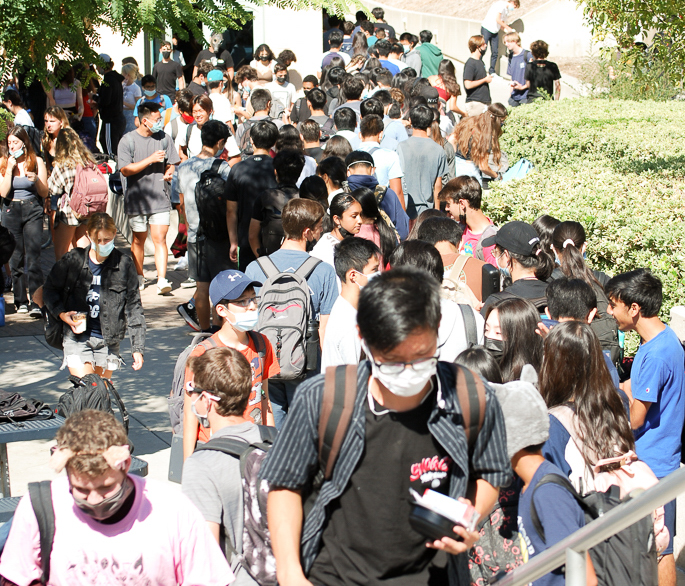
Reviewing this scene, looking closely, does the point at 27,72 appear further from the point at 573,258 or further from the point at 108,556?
the point at 573,258

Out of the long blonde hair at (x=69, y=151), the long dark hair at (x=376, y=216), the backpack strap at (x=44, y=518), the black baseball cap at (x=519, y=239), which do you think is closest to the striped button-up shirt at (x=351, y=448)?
the backpack strap at (x=44, y=518)

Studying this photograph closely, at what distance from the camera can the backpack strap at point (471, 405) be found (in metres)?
2.43

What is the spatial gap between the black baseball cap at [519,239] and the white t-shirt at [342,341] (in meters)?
1.32

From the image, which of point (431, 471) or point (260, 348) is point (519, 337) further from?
point (431, 471)

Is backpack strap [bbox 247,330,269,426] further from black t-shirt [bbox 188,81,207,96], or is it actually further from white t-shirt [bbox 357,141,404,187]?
black t-shirt [bbox 188,81,207,96]

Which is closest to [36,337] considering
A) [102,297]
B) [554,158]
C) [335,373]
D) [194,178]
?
[194,178]

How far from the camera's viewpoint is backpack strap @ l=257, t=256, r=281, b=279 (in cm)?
543

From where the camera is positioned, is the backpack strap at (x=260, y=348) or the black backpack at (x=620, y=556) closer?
the black backpack at (x=620, y=556)

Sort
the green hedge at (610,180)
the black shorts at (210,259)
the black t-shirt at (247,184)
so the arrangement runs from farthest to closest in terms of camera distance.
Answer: the black shorts at (210,259) → the black t-shirt at (247,184) → the green hedge at (610,180)

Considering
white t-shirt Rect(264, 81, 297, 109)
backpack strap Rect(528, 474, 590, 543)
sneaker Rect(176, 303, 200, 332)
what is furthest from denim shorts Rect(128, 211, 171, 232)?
backpack strap Rect(528, 474, 590, 543)

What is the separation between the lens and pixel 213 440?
3449 mm

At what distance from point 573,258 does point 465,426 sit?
335cm

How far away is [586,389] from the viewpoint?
11.7 feet

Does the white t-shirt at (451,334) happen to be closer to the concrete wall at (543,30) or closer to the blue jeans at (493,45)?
the blue jeans at (493,45)
